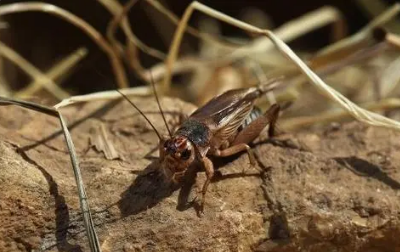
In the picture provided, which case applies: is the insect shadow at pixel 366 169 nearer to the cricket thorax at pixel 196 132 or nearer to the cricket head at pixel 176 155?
the cricket thorax at pixel 196 132

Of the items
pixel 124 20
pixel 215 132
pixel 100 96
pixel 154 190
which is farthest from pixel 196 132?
pixel 124 20

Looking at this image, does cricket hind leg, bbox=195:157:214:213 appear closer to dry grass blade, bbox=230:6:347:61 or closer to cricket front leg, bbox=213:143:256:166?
cricket front leg, bbox=213:143:256:166

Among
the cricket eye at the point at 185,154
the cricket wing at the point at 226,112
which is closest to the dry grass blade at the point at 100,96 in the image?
the cricket wing at the point at 226,112

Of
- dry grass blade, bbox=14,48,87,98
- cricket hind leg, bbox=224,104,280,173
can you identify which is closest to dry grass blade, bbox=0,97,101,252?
cricket hind leg, bbox=224,104,280,173

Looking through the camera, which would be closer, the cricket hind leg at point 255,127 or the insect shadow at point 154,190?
the insect shadow at point 154,190

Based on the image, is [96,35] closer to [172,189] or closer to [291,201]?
[172,189]

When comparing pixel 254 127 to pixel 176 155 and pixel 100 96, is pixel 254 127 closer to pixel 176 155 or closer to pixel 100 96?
pixel 176 155

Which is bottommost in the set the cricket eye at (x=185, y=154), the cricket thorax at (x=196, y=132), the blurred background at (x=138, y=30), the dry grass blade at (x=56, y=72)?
the cricket eye at (x=185, y=154)
